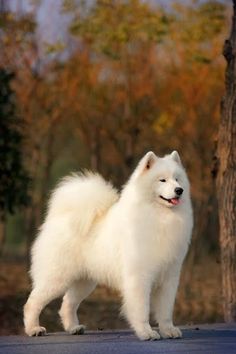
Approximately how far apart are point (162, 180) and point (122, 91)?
18373mm

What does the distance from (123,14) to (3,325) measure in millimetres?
9135

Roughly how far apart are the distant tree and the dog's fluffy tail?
28.9 ft

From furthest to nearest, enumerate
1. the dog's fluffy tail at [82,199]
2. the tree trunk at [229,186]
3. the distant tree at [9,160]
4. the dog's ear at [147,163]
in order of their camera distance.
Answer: the distant tree at [9,160] < the tree trunk at [229,186] < the dog's fluffy tail at [82,199] < the dog's ear at [147,163]

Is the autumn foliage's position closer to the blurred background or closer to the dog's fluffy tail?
the blurred background

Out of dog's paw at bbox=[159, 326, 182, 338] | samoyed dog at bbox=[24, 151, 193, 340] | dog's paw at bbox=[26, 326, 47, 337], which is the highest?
samoyed dog at bbox=[24, 151, 193, 340]

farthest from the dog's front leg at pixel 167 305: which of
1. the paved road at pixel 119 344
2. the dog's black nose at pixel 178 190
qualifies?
the dog's black nose at pixel 178 190

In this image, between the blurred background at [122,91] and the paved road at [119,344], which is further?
the blurred background at [122,91]

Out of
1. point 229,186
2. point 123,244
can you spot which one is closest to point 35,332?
point 123,244

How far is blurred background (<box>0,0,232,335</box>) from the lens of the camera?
22.0 m

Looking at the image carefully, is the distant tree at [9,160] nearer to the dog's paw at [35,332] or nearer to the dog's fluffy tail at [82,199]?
the dog's fluffy tail at [82,199]

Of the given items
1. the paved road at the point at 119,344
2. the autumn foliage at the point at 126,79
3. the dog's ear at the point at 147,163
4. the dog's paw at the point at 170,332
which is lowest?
the paved road at the point at 119,344

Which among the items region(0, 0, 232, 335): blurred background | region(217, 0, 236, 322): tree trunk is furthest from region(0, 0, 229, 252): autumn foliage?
region(217, 0, 236, 322): tree trunk

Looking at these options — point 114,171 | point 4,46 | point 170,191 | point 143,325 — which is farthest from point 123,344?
point 114,171

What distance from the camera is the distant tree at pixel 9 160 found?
18.2 metres
